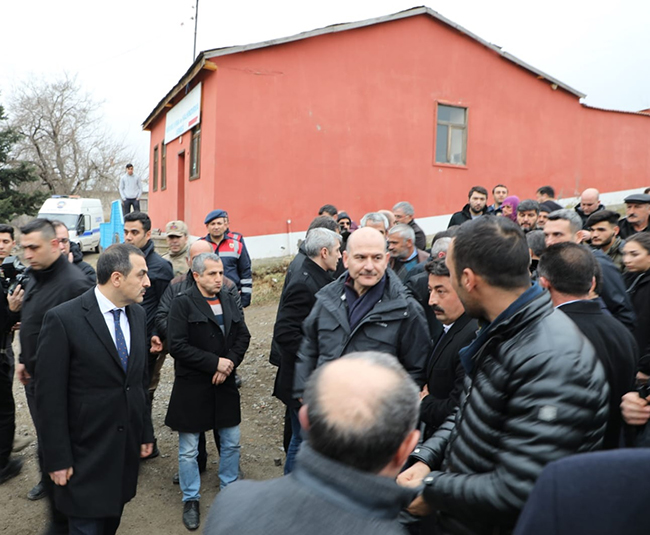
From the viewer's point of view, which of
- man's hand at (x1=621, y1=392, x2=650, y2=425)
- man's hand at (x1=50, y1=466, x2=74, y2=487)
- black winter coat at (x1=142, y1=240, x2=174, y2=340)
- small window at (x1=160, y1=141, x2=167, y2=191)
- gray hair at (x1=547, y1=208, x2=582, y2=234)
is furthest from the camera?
small window at (x1=160, y1=141, x2=167, y2=191)

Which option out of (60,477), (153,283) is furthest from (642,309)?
(153,283)

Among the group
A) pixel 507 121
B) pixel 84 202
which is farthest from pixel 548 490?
pixel 84 202

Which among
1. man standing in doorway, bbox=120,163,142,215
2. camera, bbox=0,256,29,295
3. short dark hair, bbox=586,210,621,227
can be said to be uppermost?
man standing in doorway, bbox=120,163,142,215

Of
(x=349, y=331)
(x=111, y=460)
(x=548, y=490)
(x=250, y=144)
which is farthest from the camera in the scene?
(x=250, y=144)

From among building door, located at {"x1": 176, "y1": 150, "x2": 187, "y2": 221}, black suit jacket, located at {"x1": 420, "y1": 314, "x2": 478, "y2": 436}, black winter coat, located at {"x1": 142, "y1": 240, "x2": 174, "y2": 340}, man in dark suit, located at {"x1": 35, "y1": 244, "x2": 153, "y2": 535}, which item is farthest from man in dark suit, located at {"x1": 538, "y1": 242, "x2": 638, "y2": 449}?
building door, located at {"x1": 176, "y1": 150, "x2": 187, "y2": 221}

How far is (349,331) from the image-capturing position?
11.0 ft

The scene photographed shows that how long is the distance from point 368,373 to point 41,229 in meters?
3.44

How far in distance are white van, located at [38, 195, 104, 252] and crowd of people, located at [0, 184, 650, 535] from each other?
17527 mm

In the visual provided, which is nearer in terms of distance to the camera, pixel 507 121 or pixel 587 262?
pixel 587 262

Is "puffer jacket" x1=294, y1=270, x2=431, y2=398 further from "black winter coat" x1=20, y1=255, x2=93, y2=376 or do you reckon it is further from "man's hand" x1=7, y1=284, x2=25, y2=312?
"man's hand" x1=7, y1=284, x2=25, y2=312

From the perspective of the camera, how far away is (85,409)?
299 cm

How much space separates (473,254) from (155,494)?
3788 millimetres

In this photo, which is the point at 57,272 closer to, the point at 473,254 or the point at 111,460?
the point at 111,460

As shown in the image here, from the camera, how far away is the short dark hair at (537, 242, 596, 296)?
2.66 m
